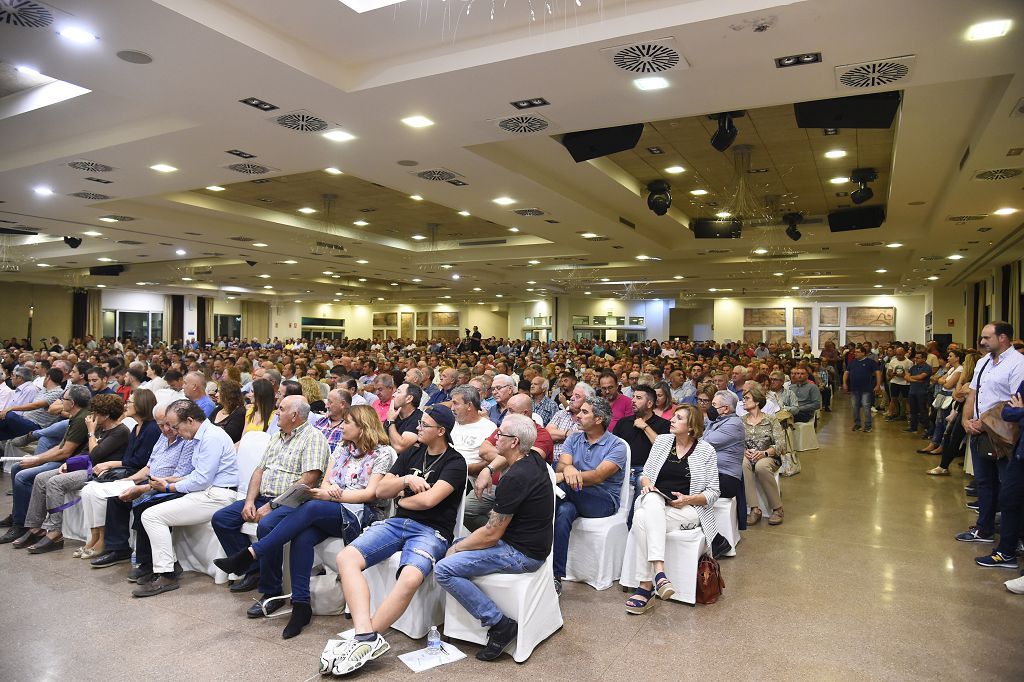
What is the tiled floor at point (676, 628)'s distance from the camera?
303 cm

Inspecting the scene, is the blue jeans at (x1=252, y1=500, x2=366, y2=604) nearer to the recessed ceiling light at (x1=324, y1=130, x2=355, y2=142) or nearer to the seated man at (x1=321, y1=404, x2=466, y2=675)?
the seated man at (x1=321, y1=404, x2=466, y2=675)

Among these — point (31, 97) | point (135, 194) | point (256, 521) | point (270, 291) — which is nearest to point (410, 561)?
point (256, 521)

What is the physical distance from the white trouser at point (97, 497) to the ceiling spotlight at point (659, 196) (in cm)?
689

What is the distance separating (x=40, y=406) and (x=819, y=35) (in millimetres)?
8019

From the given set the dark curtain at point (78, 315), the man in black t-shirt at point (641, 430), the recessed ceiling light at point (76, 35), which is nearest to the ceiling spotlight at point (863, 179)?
the man in black t-shirt at point (641, 430)

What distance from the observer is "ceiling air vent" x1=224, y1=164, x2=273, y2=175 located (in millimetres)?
6973

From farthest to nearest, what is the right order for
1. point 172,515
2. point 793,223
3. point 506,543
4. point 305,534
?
1. point 793,223
2. point 172,515
3. point 305,534
4. point 506,543

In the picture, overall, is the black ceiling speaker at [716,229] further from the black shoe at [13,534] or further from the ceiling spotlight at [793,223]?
the black shoe at [13,534]

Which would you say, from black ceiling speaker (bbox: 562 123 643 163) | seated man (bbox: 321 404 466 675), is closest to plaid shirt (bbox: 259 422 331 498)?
seated man (bbox: 321 404 466 675)

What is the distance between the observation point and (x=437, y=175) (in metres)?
7.33

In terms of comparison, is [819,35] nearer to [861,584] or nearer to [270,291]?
[861,584]

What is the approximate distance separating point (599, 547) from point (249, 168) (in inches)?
218

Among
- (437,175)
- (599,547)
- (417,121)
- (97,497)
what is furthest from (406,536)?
(437,175)

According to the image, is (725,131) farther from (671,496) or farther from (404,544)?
(404,544)
